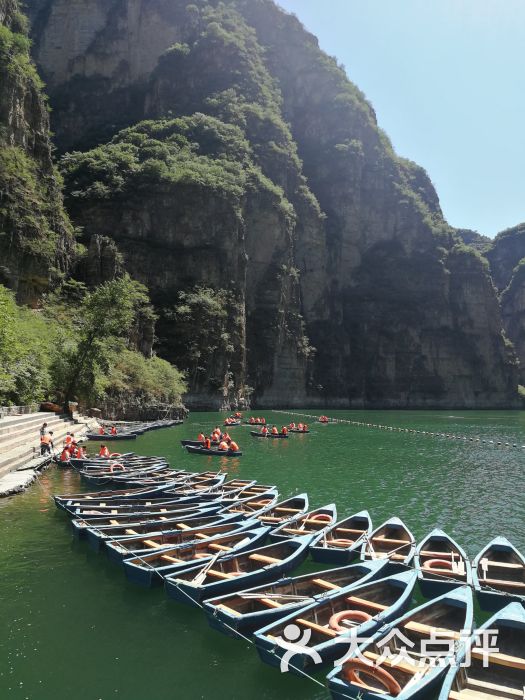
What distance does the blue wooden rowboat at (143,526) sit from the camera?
1279 centimetres

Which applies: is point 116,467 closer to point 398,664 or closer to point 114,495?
point 114,495

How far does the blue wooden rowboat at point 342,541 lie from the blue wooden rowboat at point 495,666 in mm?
4513

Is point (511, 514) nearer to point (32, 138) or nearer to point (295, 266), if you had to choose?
point (32, 138)

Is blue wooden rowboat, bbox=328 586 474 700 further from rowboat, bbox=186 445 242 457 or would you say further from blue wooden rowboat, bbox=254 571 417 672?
rowboat, bbox=186 445 242 457

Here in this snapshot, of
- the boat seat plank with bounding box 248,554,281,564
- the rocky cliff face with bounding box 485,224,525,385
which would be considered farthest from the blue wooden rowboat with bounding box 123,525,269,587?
the rocky cliff face with bounding box 485,224,525,385

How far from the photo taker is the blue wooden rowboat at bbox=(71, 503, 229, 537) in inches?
535

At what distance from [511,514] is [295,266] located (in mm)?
96673

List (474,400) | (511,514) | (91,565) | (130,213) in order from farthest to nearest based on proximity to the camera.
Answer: (474,400)
(130,213)
(511,514)
(91,565)

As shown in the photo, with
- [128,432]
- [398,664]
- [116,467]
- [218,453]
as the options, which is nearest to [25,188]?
[128,432]

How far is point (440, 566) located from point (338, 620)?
15.6ft

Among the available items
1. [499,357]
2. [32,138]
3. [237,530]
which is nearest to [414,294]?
[499,357]

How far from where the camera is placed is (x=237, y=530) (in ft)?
43.6

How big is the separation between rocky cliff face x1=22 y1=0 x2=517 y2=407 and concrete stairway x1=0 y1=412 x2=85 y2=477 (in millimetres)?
45504

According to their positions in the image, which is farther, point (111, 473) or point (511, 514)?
point (111, 473)
